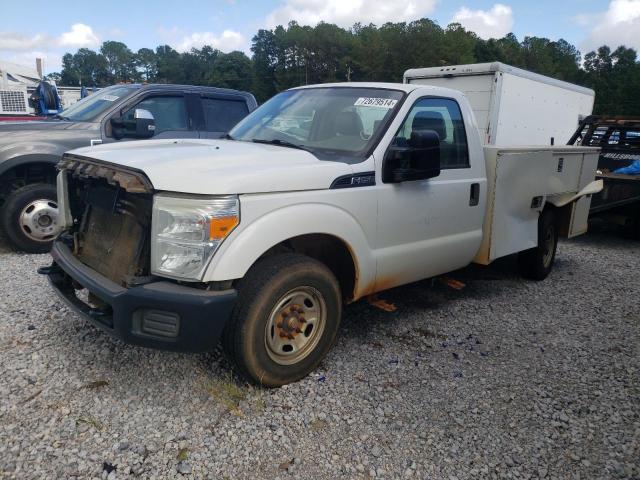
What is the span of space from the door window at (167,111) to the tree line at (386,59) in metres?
59.2

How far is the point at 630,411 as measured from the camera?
3.22m

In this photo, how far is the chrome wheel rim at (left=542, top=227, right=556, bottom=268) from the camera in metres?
5.86

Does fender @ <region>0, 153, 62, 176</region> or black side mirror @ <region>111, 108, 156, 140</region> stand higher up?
black side mirror @ <region>111, 108, 156, 140</region>

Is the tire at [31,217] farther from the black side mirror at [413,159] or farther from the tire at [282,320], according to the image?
the black side mirror at [413,159]

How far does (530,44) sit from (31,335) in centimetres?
9731

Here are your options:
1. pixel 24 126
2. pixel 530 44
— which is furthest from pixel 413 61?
pixel 24 126

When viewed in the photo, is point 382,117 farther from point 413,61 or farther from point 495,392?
point 413,61

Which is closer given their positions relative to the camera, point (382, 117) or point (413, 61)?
point (382, 117)

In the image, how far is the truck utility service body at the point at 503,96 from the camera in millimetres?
10578

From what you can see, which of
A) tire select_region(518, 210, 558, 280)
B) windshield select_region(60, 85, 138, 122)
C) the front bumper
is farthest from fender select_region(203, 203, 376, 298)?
windshield select_region(60, 85, 138, 122)

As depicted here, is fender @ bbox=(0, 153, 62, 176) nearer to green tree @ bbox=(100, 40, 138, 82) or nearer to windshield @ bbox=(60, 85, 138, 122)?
windshield @ bbox=(60, 85, 138, 122)

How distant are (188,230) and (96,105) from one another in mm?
4762

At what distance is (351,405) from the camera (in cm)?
316

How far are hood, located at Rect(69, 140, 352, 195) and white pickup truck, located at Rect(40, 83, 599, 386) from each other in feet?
0.03
